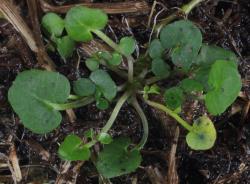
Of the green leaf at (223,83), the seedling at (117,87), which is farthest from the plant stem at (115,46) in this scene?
the green leaf at (223,83)

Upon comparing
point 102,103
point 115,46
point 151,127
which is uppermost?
point 115,46

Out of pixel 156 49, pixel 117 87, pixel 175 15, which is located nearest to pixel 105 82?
pixel 117 87

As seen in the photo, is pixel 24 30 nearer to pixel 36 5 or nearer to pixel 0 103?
pixel 36 5

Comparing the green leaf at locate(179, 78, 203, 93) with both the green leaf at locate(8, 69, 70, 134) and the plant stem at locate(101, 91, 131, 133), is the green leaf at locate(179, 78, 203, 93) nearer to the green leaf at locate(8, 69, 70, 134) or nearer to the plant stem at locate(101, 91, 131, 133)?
the plant stem at locate(101, 91, 131, 133)

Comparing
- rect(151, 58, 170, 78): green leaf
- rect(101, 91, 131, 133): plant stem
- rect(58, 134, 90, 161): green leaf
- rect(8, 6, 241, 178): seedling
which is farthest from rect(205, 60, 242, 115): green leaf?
rect(58, 134, 90, 161): green leaf

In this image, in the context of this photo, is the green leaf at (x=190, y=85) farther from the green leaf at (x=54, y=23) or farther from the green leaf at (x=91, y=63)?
the green leaf at (x=54, y=23)

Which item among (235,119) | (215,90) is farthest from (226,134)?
(215,90)

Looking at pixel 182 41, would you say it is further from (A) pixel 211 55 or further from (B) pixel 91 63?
(B) pixel 91 63
